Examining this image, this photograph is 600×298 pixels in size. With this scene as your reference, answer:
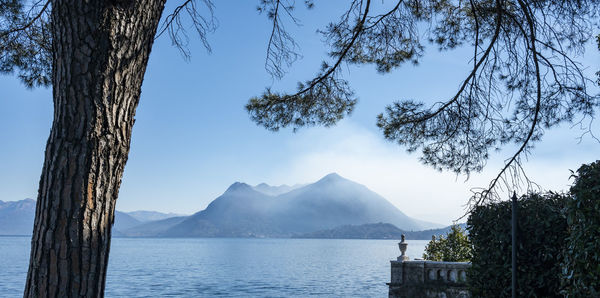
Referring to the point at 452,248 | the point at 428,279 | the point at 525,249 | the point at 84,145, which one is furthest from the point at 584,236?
the point at 452,248

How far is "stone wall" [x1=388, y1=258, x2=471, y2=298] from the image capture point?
962 centimetres

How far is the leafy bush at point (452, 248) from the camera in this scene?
11.7 metres

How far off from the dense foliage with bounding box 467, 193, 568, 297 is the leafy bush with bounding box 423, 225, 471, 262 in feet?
21.6

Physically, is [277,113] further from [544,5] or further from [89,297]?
[89,297]

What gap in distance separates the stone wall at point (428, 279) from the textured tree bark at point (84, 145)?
855 centimetres

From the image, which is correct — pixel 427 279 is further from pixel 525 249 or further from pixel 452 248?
pixel 525 249

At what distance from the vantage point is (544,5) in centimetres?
578

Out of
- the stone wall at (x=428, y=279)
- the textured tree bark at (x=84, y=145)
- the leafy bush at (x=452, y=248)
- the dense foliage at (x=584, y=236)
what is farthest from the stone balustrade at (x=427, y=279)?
the textured tree bark at (x=84, y=145)

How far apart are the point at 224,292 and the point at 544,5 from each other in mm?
26994

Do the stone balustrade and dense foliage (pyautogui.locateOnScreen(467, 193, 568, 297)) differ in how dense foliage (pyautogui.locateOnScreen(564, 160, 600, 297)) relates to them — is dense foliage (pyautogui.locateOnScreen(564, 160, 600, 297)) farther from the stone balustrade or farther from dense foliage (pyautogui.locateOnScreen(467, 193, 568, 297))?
the stone balustrade

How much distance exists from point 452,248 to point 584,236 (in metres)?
9.00

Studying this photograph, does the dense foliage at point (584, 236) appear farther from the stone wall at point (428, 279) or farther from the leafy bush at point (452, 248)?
the leafy bush at point (452, 248)

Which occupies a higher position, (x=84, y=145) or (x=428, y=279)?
(x=84, y=145)

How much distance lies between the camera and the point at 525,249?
5.05 meters
